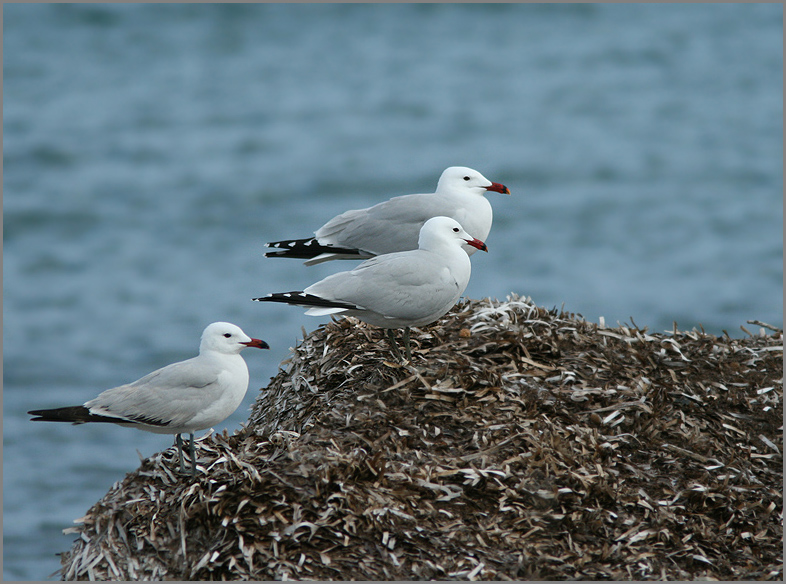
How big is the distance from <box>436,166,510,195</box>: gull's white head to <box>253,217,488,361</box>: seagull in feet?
4.41

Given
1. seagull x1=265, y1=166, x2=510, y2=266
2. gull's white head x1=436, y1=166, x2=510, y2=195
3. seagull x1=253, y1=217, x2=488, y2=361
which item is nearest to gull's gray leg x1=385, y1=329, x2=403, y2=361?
seagull x1=253, y1=217, x2=488, y2=361

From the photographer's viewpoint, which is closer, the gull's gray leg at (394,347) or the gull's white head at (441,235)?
the gull's gray leg at (394,347)

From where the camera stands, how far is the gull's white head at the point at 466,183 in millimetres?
6918

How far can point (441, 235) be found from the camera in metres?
5.74

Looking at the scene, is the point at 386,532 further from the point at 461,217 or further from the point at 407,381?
the point at 461,217

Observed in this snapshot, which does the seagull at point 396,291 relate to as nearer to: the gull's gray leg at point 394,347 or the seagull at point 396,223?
the gull's gray leg at point 394,347

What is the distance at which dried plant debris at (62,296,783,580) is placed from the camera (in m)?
4.22

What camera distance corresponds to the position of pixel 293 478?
Answer: 14.9 feet

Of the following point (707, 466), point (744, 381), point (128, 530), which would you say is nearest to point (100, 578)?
point (128, 530)

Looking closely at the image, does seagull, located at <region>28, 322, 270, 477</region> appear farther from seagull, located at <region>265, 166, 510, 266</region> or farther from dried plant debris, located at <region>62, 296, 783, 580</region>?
seagull, located at <region>265, 166, 510, 266</region>

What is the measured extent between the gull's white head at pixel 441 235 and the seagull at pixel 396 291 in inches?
2.3

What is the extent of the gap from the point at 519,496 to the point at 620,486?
1.78 feet

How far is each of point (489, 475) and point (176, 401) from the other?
176 centimetres

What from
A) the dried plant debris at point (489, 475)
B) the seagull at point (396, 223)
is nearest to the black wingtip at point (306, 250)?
the seagull at point (396, 223)
